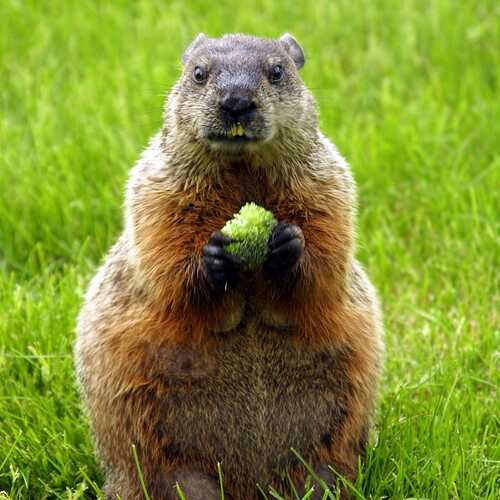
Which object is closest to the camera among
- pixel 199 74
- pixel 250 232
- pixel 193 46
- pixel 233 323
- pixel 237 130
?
pixel 250 232

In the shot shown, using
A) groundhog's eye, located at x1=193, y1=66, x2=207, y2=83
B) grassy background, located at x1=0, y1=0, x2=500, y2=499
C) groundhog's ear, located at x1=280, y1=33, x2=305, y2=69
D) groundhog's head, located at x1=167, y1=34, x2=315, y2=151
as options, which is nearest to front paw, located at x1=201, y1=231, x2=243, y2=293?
groundhog's head, located at x1=167, y1=34, x2=315, y2=151

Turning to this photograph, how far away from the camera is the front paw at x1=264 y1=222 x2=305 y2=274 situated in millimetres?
4359

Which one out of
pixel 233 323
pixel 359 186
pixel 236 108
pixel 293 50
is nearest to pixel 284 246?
pixel 233 323

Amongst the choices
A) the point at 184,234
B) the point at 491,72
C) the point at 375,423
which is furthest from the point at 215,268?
the point at 491,72

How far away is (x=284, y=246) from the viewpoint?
436 centimetres

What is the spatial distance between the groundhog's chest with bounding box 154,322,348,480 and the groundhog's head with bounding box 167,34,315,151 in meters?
0.78

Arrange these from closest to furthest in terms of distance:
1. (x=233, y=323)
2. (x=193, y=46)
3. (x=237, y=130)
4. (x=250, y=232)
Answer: (x=250, y=232) < (x=237, y=130) < (x=233, y=323) < (x=193, y=46)

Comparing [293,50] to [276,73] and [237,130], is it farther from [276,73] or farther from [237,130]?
[237,130]

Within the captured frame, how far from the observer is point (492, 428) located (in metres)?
5.13

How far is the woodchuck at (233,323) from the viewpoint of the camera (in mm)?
4484

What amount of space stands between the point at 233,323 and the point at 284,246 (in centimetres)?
39

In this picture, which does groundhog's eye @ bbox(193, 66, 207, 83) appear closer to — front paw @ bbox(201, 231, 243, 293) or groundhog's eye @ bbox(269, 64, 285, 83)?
groundhog's eye @ bbox(269, 64, 285, 83)

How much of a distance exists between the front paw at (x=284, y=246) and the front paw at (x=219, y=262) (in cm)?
13

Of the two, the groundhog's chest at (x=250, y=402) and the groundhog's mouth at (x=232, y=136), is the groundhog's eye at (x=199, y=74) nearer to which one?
the groundhog's mouth at (x=232, y=136)
